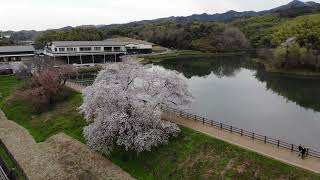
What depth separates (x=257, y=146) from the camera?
2586 centimetres

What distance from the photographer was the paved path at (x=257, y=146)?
74.6 feet

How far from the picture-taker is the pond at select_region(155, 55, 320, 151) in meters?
35.3

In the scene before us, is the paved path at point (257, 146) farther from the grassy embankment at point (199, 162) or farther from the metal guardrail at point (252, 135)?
the grassy embankment at point (199, 162)

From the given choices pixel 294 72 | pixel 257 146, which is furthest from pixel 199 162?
pixel 294 72

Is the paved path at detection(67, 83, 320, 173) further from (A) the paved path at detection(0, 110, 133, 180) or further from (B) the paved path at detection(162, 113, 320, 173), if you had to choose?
(A) the paved path at detection(0, 110, 133, 180)

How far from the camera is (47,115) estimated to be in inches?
1704

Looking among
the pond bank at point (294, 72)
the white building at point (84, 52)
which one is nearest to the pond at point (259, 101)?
the pond bank at point (294, 72)

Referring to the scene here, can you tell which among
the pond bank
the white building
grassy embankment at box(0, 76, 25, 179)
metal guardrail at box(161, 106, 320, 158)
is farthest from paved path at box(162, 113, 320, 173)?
the white building

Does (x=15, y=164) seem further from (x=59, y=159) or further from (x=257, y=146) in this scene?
(x=257, y=146)

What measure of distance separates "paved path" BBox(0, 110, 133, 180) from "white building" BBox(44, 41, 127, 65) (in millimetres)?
40762

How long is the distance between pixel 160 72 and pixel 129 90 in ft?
17.8

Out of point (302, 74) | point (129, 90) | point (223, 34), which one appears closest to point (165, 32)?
point (223, 34)

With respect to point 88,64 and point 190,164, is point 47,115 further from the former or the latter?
Result: point 88,64

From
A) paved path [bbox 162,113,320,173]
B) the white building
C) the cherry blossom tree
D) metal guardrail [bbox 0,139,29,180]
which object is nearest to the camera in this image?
paved path [bbox 162,113,320,173]
